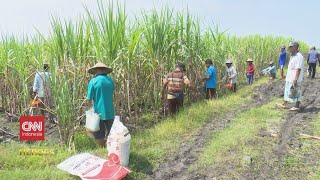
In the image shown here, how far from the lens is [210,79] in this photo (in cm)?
929

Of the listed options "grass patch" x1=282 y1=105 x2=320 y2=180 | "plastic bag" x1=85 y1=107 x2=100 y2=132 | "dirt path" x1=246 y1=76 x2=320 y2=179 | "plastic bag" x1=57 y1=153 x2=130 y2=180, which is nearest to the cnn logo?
"plastic bag" x1=85 y1=107 x2=100 y2=132

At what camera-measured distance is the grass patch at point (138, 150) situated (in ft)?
15.3

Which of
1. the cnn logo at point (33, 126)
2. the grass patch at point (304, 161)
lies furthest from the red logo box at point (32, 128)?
the grass patch at point (304, 161)

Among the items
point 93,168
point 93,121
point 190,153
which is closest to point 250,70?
point 190,153

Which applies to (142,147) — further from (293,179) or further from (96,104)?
(293,179)

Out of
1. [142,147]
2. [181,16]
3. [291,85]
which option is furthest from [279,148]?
[181,16]

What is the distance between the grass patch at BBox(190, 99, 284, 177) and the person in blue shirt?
178cm

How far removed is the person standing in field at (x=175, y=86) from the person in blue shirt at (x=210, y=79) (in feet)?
5.49

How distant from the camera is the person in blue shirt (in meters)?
9.11

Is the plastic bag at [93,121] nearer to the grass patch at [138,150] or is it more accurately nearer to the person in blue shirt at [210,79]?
the grass patch at [138,150]

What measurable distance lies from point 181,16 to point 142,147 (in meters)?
3.74

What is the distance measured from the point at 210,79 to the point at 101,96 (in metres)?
4.40

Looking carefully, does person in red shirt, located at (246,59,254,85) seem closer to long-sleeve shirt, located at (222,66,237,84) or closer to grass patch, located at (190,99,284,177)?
long-sleeve shirt, located at (222,66,237,84)

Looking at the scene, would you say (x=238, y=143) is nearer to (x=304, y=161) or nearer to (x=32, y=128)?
(x=304, y=161)
